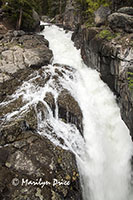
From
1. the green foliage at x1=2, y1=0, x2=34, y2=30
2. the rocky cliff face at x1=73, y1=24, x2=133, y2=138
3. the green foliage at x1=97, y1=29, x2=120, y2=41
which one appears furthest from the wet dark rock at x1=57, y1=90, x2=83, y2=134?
the green foliage at x1=2, y1=0, x2=34, y2=30

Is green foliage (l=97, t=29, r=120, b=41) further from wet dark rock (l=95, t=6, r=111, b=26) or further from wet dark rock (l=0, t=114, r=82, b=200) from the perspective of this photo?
wet dark rock (l=0, t=114, r=82, b=200)

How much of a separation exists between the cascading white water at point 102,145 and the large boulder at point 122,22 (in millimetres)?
4166

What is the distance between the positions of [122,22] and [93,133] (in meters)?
8.57

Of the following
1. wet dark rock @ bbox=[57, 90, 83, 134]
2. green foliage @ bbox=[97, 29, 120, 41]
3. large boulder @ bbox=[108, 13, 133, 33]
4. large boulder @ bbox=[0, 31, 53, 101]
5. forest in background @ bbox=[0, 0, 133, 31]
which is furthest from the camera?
forest in background @ bbox=[0, 0, 133, 31]

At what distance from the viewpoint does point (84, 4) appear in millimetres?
19375

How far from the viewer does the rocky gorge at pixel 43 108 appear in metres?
4.46

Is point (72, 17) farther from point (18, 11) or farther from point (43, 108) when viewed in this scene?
point (43, 108)

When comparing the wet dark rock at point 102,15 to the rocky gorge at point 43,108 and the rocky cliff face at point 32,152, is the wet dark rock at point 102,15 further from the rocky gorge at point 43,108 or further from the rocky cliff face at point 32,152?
the rocky cliff face at point 32,152

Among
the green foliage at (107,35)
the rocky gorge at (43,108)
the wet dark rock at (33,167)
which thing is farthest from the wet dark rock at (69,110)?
the green foliage at (107,35)

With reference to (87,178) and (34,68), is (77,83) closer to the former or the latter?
(34,68)

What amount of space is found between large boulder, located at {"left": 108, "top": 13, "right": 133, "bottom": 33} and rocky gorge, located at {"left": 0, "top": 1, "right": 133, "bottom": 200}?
0.07 metres

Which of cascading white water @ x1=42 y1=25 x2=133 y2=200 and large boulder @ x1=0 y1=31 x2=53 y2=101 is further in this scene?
large boulder @ x1=0 y1=31 x2=53 y2=101

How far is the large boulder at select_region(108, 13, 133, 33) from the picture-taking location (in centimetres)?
888

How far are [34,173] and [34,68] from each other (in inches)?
337
